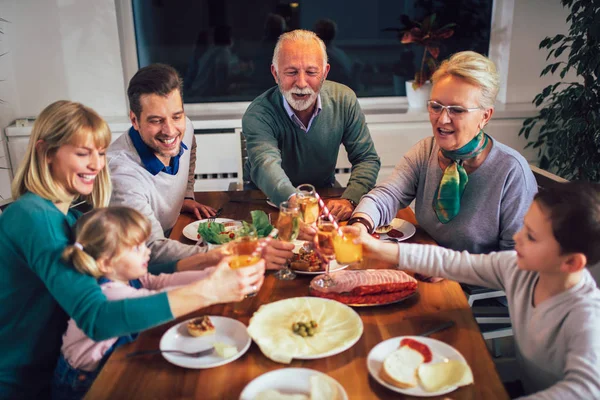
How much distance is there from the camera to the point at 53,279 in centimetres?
136

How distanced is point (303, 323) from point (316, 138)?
4.80 ft

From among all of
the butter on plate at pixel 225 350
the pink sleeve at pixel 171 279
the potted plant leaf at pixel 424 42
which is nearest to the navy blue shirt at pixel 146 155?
the pink sleeve at pixel 171 279

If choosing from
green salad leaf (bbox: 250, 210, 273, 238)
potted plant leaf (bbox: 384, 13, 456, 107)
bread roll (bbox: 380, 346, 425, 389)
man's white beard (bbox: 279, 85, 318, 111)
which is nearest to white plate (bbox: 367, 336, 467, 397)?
bread roll (bbox: 380, 346, 425, 389)

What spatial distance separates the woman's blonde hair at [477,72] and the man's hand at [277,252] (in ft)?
2.83

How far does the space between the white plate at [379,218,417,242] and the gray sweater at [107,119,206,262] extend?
0.73 m

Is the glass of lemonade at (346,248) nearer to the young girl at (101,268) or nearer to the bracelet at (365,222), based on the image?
the bracelet at (365,222)

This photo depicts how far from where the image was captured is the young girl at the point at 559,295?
3.99 feet

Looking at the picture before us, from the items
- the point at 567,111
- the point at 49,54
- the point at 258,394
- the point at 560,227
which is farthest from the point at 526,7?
the point at 258,394

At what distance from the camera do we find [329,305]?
→ 1.55m

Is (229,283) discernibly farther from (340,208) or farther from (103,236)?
(340,208)

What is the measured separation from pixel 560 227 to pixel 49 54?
3.63 m

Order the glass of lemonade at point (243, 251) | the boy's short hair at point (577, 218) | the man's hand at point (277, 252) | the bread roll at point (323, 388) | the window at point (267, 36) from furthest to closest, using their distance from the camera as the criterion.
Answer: the window at point (267, 36)
the man's hand at point (277, 252)
the glass of lemonade at point (243, 251)
the boy's short hair at point (577, 218)
the bread roll at point (323, 388)

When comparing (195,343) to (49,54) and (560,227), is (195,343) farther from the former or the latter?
(49,54)

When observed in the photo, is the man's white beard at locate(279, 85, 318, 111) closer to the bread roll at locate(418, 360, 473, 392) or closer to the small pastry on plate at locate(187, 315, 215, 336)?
the small pastry on plate at locate(187, 315, 215, 336)
